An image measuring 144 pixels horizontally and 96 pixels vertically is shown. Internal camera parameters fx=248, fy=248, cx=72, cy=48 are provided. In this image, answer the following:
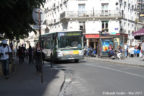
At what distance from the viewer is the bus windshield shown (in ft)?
71.4

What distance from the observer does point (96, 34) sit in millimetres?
44375

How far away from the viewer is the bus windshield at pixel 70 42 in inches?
857

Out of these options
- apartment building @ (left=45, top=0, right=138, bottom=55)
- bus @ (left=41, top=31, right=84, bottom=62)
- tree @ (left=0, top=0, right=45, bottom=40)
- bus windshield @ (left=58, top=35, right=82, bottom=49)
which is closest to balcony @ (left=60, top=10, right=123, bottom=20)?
apartment building @ (left=45, top=0, right=138, bottom=55)

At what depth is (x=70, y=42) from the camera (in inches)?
863

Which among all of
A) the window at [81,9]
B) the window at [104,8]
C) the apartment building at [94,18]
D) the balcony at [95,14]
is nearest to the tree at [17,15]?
the apartment building at [94,18]

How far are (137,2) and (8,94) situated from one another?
2095 inches

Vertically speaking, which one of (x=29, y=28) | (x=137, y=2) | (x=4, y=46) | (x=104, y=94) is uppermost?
(x=137, y=2)

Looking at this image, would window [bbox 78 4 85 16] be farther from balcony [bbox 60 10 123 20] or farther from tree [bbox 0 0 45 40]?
tree [bbox 0 0 45 40]

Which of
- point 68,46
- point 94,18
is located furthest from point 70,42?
point 94,18

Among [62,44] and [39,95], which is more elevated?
[62,44]

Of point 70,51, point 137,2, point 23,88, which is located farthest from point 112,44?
point 137,2

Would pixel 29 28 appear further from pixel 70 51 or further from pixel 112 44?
pixel 112 44

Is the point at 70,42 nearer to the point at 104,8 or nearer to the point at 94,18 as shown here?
the point at 94,18

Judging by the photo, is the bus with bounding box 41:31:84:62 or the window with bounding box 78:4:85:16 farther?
the window with bounding box 78:4:85:16
